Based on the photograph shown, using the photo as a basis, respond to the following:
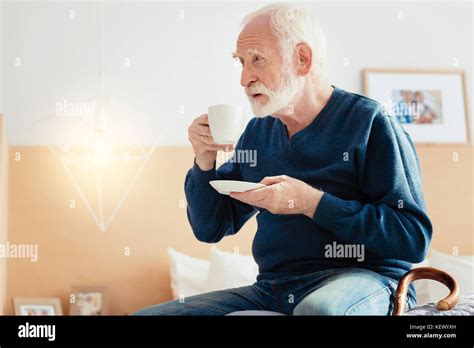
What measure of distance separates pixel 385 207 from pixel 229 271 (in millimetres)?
1365

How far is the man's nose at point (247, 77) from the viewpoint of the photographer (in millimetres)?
1181

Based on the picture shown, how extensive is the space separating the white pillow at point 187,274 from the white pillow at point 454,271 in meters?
0.77

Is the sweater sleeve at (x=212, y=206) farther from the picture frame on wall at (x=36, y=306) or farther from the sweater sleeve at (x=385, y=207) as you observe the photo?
the picture frame on wall at (x=36, y=306)

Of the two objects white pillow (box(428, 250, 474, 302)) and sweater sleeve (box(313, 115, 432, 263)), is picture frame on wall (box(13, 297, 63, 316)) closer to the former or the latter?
white pillow (box(428, 250, 474, 302))

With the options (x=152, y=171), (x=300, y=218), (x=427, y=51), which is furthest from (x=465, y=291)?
(x=300, y=218)

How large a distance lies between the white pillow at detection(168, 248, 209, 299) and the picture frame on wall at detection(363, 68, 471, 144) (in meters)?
0.93

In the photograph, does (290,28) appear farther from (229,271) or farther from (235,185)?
(229,271)

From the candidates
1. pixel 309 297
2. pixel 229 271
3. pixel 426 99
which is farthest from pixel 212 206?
pixel 426 99

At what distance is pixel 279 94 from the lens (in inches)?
46.3

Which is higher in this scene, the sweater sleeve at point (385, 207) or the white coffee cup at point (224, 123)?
the white coffee cup at point (224, 123)

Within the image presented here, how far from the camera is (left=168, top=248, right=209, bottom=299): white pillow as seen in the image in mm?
2479

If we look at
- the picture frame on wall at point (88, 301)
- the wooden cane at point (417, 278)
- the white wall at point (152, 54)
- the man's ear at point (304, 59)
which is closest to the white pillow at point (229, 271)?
the picture frame on wall at point (88, 301)

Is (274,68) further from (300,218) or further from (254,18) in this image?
(300,218)
